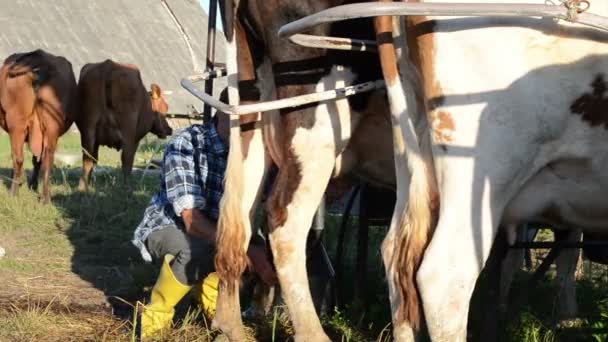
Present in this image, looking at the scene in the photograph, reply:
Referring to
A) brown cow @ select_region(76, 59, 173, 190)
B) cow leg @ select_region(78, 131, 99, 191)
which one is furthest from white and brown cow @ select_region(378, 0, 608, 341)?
brown cow @ select_region(76, 59, 173, 190)

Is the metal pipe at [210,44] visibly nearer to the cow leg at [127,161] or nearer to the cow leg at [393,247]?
the cow leg at [393,247]

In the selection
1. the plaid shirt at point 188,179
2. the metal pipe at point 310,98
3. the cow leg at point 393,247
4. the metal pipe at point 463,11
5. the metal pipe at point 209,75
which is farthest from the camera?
the metal pipe at point 209,75

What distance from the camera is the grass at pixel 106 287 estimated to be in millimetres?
5113

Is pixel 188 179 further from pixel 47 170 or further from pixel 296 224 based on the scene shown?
pixel 47 170

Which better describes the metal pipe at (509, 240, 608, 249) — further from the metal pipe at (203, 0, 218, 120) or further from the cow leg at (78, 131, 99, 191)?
the cow leg at (78, 131, 99, 191)

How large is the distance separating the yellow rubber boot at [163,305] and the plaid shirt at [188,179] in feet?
1.22

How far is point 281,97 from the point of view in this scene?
461cm

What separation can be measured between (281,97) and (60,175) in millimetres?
10754

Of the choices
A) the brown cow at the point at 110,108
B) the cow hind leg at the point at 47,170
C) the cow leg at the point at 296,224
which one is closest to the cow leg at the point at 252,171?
the cow leg at the point at 296,224

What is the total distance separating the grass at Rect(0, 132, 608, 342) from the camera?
511 cm

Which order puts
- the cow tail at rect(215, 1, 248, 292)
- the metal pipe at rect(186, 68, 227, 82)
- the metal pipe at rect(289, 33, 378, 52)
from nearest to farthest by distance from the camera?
the metal pipe at rect(289, 33, 378, 52)
the cow tail at rect(215, 1, 248, 292)
the metal pipe at rect(186, 68, 227, 82)

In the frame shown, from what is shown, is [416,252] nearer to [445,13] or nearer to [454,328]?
[454,328]

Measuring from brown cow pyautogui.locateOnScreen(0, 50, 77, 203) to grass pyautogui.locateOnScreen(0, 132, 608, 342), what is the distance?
4.07 feet

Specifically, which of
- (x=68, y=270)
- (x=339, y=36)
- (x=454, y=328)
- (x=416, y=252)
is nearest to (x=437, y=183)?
(x=416, y=252)
